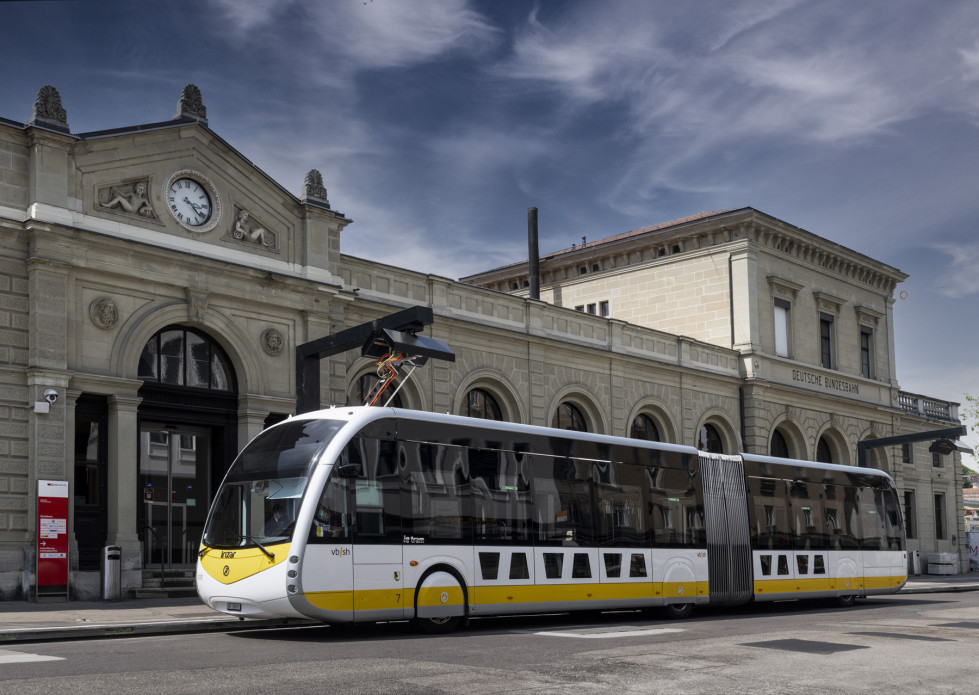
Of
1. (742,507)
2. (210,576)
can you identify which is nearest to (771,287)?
(742,507)

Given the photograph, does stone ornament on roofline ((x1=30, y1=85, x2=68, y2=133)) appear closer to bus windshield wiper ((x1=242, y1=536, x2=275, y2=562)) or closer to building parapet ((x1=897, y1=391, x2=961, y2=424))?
bus windshield wiper ((x1=242, y1=536, x2=275, y2=562))

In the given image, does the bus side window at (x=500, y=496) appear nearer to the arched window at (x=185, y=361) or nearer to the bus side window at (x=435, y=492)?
the bus side window at (x=435, y=492)

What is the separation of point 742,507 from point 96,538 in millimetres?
11996

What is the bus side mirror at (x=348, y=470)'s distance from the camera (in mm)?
14047

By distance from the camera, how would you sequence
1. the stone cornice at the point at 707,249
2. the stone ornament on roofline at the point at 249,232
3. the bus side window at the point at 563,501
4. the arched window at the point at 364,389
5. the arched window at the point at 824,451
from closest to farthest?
the bus side window at the point at 563,501 → the stone ornament on roofline at the point at 249,232 → the arched window at the point at 364,389 → the stone cornice at the point at 707,249 → the arched window at the point at 824,451

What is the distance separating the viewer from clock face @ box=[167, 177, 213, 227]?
72.8 feet

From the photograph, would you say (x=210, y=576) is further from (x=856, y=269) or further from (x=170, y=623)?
(x=856, y=269)

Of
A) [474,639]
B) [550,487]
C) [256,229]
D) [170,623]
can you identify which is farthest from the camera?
[256,229]

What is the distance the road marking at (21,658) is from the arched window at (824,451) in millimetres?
35952

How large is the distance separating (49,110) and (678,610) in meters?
14.4

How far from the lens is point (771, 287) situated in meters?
40.1

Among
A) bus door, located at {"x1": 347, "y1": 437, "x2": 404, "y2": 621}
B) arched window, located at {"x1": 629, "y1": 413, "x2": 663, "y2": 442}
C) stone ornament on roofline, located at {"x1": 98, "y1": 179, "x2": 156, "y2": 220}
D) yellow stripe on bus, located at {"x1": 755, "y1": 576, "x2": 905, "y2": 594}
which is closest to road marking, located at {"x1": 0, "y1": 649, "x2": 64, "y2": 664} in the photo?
bus door, located at {"x1": 347, "y1": 437, "x2": 404, "y2": 621}

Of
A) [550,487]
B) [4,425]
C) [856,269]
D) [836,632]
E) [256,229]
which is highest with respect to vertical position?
[856,269]

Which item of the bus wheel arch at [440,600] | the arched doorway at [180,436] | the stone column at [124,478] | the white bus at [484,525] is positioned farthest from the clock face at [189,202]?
the bus wheel arch at [440,600]
